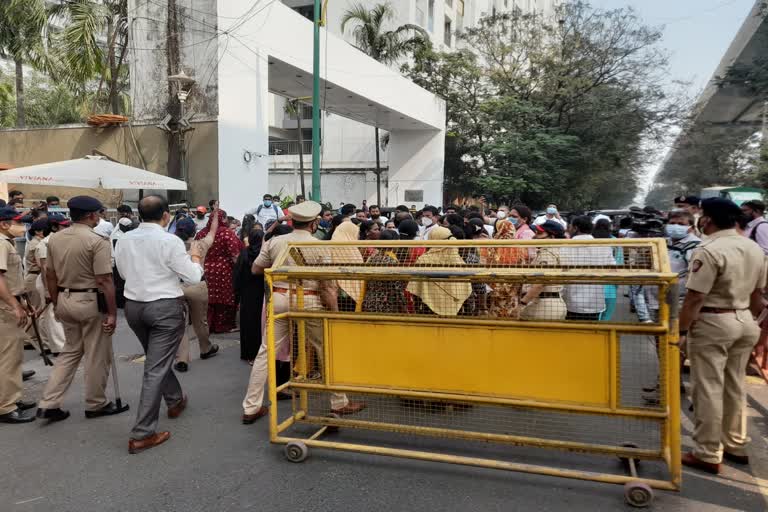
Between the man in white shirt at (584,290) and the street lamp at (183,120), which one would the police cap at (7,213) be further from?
the street lamp at (183,120)

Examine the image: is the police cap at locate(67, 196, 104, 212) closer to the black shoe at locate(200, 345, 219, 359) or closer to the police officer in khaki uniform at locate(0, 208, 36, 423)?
the police officer in khaki uniform at locate(0, 208, 36, 423)

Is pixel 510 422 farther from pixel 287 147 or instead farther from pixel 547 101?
pixel 287 147

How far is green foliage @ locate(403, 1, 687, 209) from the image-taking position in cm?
2292

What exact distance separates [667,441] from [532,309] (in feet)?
3.57

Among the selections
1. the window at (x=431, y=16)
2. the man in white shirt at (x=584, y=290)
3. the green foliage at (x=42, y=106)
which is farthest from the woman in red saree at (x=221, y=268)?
the window at (x=431, y=16)

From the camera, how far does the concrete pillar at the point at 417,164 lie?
23891mm

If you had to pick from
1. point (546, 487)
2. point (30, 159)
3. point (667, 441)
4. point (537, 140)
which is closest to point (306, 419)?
point (546, 487)

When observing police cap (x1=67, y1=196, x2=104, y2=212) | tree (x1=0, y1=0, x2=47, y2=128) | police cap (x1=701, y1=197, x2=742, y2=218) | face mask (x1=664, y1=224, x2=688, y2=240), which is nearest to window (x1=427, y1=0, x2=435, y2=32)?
tree (x1=0, y1=0, x2=47, y2=128)

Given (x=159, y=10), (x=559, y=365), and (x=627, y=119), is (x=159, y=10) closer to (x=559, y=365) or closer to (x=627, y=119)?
(x=559, y=365)

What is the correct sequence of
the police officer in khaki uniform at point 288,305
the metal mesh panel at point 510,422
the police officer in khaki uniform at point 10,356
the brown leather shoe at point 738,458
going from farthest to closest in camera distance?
the police officer in khaki uniform at point 10,356, the police officer in khaki uniform at point 288,305, the metal mesh panel at point 510,422, the brown leather shoe at point 738,458

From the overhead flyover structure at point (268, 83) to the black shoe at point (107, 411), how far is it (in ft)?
27.6

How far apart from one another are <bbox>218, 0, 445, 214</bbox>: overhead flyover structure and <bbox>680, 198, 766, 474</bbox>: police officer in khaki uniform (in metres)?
10.8

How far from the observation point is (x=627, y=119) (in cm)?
2364

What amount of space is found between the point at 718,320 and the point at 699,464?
37.7 inches
